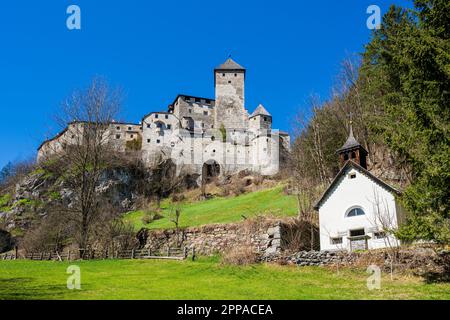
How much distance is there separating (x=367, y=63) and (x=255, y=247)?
16899 mm

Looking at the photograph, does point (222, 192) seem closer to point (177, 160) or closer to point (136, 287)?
point (177, 160)

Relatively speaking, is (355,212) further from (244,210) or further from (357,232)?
(244,210)

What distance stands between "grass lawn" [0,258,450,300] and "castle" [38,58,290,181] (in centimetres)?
5515

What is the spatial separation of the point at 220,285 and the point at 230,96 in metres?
79.9

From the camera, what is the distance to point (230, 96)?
307ft

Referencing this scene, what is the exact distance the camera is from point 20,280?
17.5 metres

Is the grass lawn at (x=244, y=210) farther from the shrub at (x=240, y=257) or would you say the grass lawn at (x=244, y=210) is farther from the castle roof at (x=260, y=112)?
the castle roof at (x=260, y=112)

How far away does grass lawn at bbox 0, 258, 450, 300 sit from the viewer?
43.9 feet

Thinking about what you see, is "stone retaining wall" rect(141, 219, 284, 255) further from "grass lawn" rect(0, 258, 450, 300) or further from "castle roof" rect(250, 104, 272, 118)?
"castle roof" rect(250, 104, 272, 118)

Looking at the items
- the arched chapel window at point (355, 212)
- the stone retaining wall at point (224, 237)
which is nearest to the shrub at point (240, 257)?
the stone retaining wall at point (224, 237)

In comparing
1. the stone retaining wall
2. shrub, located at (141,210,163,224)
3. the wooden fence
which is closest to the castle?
shrub, located at (141,210,163,224)

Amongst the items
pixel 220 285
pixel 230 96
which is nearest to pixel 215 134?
pixel 230 96

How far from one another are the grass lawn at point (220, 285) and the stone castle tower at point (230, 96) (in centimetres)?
6975
